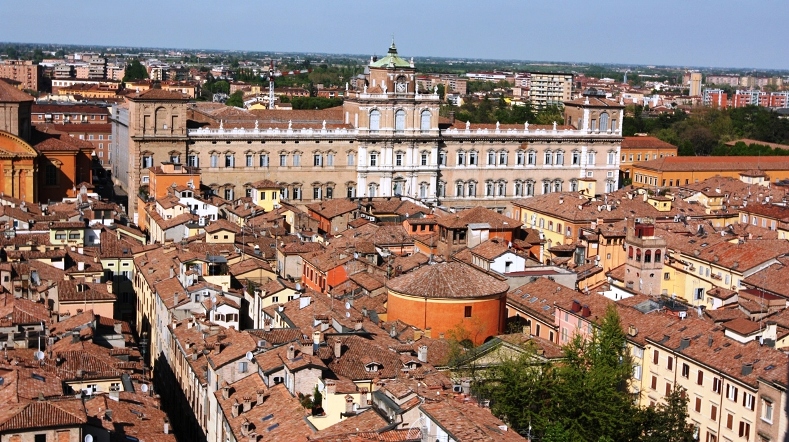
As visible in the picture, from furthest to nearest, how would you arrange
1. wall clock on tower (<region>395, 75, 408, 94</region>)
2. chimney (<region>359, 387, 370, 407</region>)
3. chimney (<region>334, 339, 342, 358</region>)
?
wall clock on tower (<region>395, 75, 408, 94</region>) < chimney (<region>334, 339, 342, 358</region>) < chimney (<region>359, 387, 370, 407</region>)

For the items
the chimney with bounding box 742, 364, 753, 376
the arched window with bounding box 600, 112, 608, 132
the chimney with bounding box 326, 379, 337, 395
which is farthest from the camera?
the arched window with bounding box 600, 112, 608, 132

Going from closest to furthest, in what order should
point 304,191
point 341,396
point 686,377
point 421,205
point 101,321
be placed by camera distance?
1. point 341,396
2. point 686,377
3. point 101,321
4. point 421,205
5. point 304,191

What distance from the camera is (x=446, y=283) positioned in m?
32.2

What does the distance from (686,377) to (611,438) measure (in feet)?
14.2

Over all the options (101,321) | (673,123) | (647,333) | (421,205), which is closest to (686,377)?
(647,333)

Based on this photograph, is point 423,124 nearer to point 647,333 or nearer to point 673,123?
point 647,333

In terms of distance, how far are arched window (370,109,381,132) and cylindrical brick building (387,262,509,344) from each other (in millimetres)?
35452

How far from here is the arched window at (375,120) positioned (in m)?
67.7

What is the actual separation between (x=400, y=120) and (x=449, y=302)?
1464 inches

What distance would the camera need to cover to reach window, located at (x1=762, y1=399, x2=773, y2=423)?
26.5 metres

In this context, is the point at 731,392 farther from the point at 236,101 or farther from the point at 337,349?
the point at 236,101

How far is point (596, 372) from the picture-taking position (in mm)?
27297

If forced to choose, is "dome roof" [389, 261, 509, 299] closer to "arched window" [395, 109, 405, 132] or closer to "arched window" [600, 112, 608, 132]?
"arched window" [395, 109, 405, 132]

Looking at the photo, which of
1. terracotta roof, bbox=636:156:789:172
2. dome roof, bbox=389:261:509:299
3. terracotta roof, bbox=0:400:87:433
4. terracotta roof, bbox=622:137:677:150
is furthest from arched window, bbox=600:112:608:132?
terracotta roof, bbox=0:400:87:433
